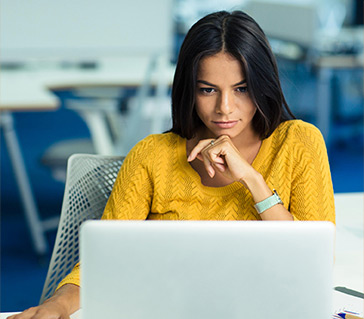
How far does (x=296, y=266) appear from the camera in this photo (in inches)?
25.9

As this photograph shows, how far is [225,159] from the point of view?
1233 millimetres

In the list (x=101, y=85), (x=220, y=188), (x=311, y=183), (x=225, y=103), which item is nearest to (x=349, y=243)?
(x=311, y=183)

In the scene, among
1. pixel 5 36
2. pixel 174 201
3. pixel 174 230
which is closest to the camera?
pixel 174 230

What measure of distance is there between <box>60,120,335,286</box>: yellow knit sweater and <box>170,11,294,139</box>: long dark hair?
0.25 feet

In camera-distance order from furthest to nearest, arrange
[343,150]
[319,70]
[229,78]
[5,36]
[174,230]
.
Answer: [343,150]
[319,70]
[5,36]
[229,78]
[174,230]

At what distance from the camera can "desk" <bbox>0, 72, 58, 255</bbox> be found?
2855mm

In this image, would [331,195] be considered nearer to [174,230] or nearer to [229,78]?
[229,78]

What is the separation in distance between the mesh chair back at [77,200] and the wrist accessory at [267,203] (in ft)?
1.44

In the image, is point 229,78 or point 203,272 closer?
point 203,272

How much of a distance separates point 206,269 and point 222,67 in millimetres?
634

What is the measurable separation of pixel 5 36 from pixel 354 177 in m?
2.82

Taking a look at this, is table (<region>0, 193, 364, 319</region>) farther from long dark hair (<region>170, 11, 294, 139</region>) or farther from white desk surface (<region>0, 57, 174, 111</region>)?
white desk surface (<region>0, 57, 174, 111</region>)

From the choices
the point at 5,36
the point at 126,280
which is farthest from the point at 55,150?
the point at 126,280

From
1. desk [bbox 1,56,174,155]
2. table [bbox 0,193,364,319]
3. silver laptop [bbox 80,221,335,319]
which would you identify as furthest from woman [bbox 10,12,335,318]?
desk [bbox 1,56,174,155]
